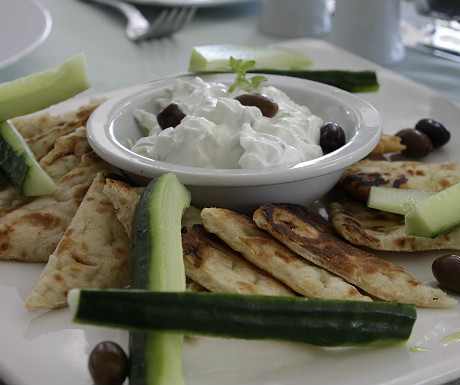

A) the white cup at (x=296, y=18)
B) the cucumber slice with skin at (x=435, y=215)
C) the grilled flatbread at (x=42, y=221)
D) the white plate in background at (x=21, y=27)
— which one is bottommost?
the white cup at (x=296, y=18)

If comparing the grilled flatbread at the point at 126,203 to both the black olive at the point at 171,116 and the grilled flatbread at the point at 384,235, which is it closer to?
the black olive at the point at 171,116

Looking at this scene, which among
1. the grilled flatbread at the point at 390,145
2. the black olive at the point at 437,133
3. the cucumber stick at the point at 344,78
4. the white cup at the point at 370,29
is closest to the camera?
the grilled flatbread at the point at 390,145

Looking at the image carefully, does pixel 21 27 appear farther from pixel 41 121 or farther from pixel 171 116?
pixel 171 116

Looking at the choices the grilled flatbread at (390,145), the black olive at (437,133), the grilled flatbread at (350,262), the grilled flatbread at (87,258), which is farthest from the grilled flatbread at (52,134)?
the black olive at (437,133)

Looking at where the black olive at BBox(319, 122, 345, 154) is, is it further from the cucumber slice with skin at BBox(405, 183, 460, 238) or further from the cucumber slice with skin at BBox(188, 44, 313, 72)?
the cucumber slice with skin at BBox(188, 44, 313, 72)

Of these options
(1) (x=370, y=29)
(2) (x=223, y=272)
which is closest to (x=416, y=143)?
(2) (x=223, y=272)

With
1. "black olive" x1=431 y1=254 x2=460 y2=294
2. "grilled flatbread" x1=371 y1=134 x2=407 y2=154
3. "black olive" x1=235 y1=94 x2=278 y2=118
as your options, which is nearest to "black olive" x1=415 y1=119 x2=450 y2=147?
"grilled flatbread" x1=371 y1=134 x2=407 y2=154
